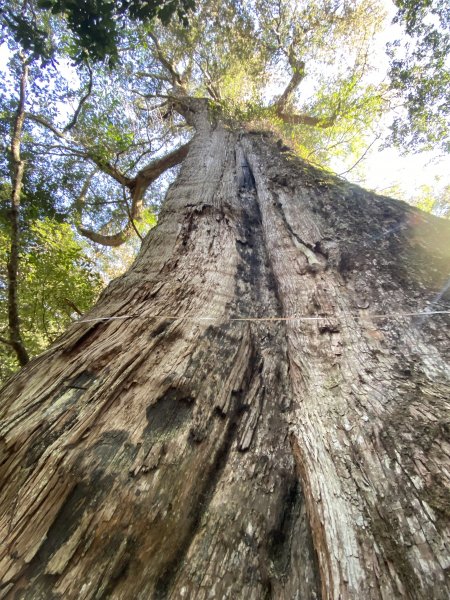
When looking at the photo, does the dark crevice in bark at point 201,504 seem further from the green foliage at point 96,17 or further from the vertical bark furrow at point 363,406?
the green foliage at point 96,17

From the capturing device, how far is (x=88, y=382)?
43.4 inches

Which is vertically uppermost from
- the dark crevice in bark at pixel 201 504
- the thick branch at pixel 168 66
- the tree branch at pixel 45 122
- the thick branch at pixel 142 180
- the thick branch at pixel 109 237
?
the thick branch at pixel 168 66

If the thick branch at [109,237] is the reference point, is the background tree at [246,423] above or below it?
below

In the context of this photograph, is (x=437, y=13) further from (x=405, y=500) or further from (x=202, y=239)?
(x=405, y=500)

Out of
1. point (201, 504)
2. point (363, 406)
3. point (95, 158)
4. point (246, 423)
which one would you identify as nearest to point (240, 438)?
point (246, 423)

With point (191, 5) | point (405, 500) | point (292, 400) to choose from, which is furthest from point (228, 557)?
point (191, 5)

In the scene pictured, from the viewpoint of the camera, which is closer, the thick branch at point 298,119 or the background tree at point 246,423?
the background tree at point 246,423

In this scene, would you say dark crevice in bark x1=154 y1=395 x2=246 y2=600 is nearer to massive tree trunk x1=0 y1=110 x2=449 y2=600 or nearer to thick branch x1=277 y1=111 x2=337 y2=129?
massive tree trunk x1=0 y1=110 x2=449 y2=600

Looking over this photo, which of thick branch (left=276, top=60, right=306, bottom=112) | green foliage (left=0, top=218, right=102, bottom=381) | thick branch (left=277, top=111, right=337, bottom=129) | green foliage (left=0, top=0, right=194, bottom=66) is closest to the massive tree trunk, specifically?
green foliage (left=0, top=0, right=194, bottom=66)

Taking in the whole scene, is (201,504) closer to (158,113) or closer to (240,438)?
(240,438)

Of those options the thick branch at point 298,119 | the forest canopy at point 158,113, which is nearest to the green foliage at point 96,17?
the forest canopy at point 158,113

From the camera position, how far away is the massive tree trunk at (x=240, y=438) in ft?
2.35

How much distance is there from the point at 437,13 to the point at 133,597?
21.9 feet

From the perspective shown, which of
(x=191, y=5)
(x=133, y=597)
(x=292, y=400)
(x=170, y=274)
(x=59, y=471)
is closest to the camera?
(x=133, y=597)
